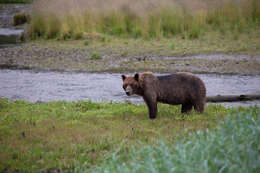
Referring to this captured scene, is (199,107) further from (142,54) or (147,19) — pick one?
(147,19)

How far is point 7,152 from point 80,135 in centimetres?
132

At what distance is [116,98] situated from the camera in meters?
10.8

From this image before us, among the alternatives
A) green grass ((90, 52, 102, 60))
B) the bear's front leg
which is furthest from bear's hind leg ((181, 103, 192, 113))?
green grass ((90, 52, 102, 60))

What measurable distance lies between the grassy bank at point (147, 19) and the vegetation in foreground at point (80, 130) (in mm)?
11849

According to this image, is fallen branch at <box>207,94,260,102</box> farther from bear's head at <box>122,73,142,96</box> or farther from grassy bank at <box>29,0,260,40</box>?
grassy bank at <box>29,0,260,40</box>

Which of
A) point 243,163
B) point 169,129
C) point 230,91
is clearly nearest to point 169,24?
point 230,91

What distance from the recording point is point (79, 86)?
1236 cm

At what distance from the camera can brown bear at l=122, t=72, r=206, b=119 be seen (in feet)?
26.2

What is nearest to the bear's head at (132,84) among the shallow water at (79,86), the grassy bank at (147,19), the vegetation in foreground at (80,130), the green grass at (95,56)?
the vegetation in foreground at (80,130)

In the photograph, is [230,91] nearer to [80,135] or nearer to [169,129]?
[169,129]

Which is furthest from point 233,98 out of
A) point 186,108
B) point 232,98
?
point 186,108

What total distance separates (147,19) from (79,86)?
1005 centimetres

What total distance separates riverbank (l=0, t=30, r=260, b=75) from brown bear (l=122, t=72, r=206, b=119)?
6.11m

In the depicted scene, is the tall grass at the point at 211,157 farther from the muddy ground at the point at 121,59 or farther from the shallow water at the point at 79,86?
the muddy ground at the point at 121,59
